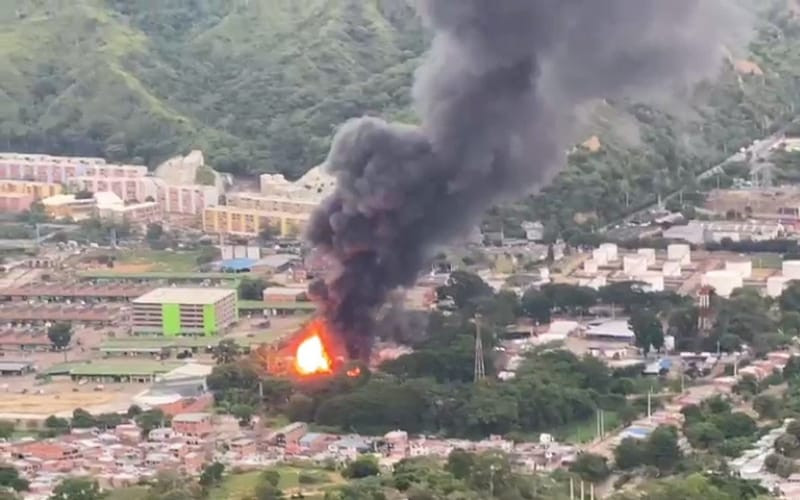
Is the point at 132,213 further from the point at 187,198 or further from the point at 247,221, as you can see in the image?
the point at 247,221

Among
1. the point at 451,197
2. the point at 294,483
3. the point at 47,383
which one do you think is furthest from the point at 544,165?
the point at 47,383

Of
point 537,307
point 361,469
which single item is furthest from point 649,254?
point 361,469

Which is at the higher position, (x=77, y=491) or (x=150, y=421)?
(x=150, y=421)

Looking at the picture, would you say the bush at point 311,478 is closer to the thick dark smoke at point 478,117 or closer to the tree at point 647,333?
the thick dark smoke at point 478,117

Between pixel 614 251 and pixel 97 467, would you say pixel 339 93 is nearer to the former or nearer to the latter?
pixel 614 251

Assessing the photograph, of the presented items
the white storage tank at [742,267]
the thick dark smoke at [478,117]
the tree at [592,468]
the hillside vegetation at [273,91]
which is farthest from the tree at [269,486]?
the hillside vegetation at [273,91]

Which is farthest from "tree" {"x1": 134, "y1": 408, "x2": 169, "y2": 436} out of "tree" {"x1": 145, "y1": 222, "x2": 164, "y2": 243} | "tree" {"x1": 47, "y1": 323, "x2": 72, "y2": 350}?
"tree" {"x1": 145, "y1": 222, "x2": 164, "y2": 243}
